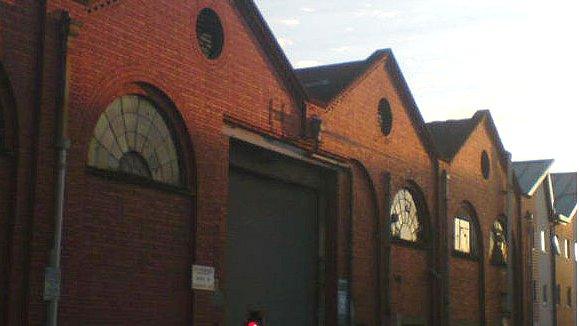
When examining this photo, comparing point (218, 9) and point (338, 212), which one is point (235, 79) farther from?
point (338, 212)

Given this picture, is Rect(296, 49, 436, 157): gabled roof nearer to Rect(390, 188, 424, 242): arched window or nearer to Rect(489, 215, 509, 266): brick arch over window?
Rect(390, 188, 424, 242): arched window

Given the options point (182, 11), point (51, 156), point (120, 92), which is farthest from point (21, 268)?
point (182, 11)

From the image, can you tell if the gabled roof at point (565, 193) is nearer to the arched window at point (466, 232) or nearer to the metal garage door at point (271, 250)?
the arched window at point (466, 232)

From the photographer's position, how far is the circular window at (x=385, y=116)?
97.2ft

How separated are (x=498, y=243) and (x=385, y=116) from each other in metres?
10.9

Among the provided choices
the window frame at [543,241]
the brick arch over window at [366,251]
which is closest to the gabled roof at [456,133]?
the brick arch over window at [366,251]

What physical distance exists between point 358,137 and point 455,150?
25.8 feet

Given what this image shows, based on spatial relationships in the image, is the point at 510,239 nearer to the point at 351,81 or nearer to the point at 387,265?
the point at 387,265

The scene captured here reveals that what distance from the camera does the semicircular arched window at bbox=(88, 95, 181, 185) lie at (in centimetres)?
1862

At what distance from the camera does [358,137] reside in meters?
27.8

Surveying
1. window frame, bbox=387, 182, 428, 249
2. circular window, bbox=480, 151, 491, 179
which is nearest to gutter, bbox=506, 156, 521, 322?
circular window, bbox=480, 151, 491, 179

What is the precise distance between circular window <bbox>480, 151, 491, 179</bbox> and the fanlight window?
21.5 ft

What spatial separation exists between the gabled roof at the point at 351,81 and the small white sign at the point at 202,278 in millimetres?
6273

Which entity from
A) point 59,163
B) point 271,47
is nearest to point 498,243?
point 271,47
